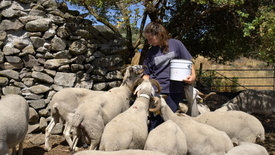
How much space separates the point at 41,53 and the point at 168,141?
4066mm

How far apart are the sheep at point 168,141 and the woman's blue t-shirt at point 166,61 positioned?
0.76 meters

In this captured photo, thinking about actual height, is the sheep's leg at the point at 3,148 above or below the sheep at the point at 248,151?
below

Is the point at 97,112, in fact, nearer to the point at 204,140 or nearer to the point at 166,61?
the point at 166,61

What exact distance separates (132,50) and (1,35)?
329cm

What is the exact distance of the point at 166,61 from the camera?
12.6 ft

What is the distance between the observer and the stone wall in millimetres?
5688

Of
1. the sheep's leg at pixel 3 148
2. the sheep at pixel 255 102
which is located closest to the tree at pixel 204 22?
the sheep at pixel 255 102

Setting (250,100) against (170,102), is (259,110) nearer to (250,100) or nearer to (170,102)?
(250,100)

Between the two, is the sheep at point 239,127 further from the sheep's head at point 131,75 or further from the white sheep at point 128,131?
the sheep's head at point 131,75

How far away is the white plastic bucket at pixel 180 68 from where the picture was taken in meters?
3.64

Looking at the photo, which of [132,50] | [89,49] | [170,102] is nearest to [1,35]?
[89,49]

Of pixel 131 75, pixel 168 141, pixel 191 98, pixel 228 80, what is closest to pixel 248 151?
pixel 168 141

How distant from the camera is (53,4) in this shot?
607 cm

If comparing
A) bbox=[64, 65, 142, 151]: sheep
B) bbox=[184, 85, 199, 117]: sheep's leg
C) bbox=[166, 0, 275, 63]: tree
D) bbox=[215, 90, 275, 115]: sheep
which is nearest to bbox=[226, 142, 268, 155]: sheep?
bbox=[184, 85, 199, 117]: sheep's leg
